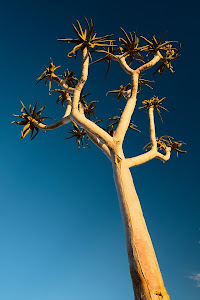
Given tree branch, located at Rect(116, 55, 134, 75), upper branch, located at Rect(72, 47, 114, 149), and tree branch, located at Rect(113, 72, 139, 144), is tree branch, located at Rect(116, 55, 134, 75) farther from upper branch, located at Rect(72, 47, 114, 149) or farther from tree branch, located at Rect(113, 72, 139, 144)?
upper branch, located at Rect(72, 47, 114, 149)

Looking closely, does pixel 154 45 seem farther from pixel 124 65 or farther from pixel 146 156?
pixel 146 156

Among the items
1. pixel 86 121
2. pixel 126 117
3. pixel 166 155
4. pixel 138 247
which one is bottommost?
pixel 138 247

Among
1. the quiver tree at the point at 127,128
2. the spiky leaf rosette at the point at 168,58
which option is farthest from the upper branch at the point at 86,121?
the spiky leaf rosette at the point at 168,58

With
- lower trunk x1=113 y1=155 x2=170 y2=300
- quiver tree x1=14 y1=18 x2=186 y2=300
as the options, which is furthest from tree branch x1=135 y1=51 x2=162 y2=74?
lower trunk x1=113 y1=155 x2=170 y2=300

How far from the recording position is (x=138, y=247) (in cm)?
442

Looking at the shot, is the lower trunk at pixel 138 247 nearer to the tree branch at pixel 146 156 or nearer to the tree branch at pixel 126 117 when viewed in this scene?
the tree branch at pixel 146 156

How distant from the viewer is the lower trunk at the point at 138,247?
399cm

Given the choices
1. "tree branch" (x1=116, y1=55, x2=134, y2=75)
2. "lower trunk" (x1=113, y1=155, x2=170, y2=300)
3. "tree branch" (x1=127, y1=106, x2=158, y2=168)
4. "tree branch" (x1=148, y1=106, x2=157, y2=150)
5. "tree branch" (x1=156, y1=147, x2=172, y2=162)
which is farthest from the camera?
"tree branch" (x1=156, y1=147, x2=172, y2=162)

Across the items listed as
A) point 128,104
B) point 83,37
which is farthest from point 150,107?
point 83,37

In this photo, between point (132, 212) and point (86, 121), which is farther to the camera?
point (86, 121)

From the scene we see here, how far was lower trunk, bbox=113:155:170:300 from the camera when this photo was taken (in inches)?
157

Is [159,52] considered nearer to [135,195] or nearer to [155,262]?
[135,195]

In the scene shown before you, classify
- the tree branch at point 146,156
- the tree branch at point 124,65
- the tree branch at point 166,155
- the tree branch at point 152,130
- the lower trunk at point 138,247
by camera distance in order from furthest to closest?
the tree branch at point 166,155 → the tree branch at point 152,130 → the tree branch at point 124,65 → the tree branch at point 146,156 → the lower trunk at point 138,247

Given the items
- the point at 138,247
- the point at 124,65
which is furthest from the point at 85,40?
the point at 138,247
